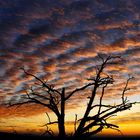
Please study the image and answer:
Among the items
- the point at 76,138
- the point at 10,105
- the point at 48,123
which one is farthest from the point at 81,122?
the point at 10,105

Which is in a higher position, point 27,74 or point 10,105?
point 27,74

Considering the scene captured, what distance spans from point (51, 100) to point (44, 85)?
2.26ft

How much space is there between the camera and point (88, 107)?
1312cm

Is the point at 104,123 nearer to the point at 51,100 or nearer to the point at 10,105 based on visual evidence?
the point at 51,100

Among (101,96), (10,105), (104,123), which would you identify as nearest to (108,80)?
(101,96)

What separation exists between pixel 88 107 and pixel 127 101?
173cm

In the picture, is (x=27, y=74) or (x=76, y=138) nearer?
(x=76, y=138)

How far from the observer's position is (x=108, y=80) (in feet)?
45.0

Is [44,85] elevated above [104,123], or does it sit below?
above

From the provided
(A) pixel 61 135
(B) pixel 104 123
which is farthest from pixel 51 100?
(B) pixel 104 123

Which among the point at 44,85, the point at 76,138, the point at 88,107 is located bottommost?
the point at 76,138

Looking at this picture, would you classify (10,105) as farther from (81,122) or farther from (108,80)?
(108,80)

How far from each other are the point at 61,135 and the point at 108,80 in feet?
9.86

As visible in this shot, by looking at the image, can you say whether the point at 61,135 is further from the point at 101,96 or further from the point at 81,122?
the point at 101,96
